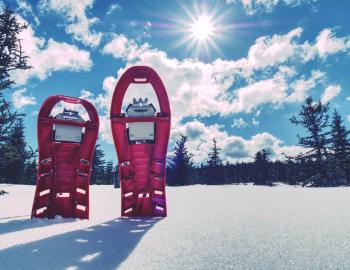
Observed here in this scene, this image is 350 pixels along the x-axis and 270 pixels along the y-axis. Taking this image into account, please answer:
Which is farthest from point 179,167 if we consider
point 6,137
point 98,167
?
point 6,137

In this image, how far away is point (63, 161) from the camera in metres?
4.81

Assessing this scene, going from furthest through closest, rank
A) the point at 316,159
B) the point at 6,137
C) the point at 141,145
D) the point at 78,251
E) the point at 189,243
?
the point at 316,159 → the point at 6,137 → the point at 141,145 → the point at 189,243 → the point at 78,251

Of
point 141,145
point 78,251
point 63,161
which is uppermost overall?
point 141,145

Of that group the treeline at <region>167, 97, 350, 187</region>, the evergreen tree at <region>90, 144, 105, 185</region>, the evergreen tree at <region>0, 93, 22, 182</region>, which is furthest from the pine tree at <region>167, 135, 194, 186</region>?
the evergreen tree at <region>0, 93, 22, 182</region>

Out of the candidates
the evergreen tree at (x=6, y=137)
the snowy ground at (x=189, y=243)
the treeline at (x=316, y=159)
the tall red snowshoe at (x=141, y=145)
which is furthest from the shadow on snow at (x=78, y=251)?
the treeline at (x=316, y=159)

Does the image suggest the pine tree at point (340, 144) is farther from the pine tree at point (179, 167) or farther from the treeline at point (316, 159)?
the pine tree at point (179, 167)

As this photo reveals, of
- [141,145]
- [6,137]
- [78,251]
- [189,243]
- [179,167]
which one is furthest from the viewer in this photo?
[179,167]

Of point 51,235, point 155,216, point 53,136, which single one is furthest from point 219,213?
point 53,136

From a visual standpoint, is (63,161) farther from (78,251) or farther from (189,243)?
(189,243)

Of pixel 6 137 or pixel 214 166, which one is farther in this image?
pixel 214 166

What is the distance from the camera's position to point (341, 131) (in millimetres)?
34906

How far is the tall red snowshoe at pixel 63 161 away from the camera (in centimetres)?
452

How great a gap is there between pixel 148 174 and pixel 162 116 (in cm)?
103

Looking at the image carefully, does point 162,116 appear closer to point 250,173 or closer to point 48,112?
point 48,112
